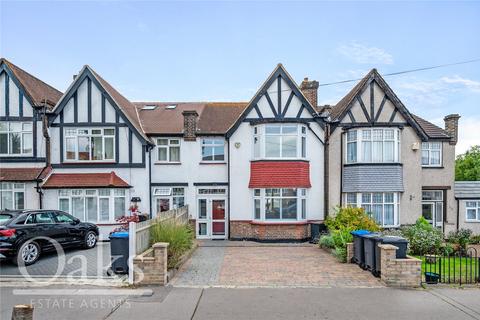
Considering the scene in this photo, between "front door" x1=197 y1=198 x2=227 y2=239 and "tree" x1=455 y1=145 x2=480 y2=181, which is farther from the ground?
"tree" x1=455 y1=145 x2=480 y2=181

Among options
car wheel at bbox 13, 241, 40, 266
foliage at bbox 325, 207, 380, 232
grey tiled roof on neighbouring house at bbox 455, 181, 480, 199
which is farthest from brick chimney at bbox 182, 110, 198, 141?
grey tiled roof on neighbouring house at bbox 455, 181, 480, 199

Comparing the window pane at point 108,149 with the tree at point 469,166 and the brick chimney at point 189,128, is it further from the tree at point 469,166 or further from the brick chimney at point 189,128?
the tree at point 469,166

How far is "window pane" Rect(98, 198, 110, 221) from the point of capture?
16938mm

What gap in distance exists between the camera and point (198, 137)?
17.9 meters

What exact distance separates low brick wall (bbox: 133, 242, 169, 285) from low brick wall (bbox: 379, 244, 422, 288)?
5616mm

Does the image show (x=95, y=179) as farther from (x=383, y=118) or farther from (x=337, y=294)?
(x=383, y=118)

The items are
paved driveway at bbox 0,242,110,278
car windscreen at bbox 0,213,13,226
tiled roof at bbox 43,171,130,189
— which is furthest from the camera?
tiled roof at bbox 43,171,130,189

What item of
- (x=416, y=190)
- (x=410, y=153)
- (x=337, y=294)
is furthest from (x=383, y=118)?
(x=337, y=294)

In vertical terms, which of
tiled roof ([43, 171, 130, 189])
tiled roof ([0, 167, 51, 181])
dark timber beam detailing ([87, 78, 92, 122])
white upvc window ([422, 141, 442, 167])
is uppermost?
dark timber beam detailing ([87, 78, 92, 122])

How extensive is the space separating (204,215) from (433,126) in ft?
46.3

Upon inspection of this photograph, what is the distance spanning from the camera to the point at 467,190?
783 inches

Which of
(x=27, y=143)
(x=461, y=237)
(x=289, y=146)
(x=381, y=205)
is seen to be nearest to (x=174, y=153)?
(x=289, y=146)

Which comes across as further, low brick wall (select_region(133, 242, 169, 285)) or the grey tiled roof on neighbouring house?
the grey tiled roof on neighbouring house

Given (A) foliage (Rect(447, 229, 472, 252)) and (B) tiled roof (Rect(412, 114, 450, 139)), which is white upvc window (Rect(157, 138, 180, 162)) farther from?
(A) foliage (Rect(447, 229, 472, 252))
